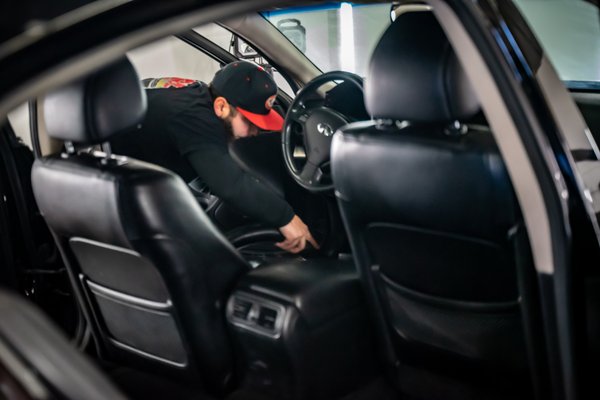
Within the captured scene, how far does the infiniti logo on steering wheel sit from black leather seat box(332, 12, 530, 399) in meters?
0.79

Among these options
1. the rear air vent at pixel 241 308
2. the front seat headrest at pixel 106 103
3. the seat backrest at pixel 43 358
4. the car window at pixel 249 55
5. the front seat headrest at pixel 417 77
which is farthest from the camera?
the car window at pixel 249 55

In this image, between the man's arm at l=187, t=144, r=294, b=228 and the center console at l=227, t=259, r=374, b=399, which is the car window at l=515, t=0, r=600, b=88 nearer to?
the man's arm at l=187, t=144, r=294, b=228

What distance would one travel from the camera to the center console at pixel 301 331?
2.00m

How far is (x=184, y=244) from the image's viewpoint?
1928mm

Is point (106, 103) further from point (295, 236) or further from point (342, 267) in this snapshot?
point (295, 236)

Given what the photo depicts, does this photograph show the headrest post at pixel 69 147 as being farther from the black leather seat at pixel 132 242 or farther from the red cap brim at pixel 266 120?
the red cap brim at pixel 266 120

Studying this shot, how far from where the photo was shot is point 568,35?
33.9ft

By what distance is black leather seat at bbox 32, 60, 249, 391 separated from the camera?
1688mm

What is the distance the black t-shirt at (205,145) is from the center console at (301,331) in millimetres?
637

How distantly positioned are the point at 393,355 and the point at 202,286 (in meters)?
0.58

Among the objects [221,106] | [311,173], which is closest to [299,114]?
[311,173]

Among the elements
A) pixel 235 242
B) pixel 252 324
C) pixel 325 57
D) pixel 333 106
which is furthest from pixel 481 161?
pixel 325 57

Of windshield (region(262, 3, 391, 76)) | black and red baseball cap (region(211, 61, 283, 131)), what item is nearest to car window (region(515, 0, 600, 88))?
windshield (region(262, 3, 391, 76))

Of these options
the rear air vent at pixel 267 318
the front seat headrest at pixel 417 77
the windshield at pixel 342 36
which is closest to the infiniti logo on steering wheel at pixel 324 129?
the rear air vent at pixel 267 318
